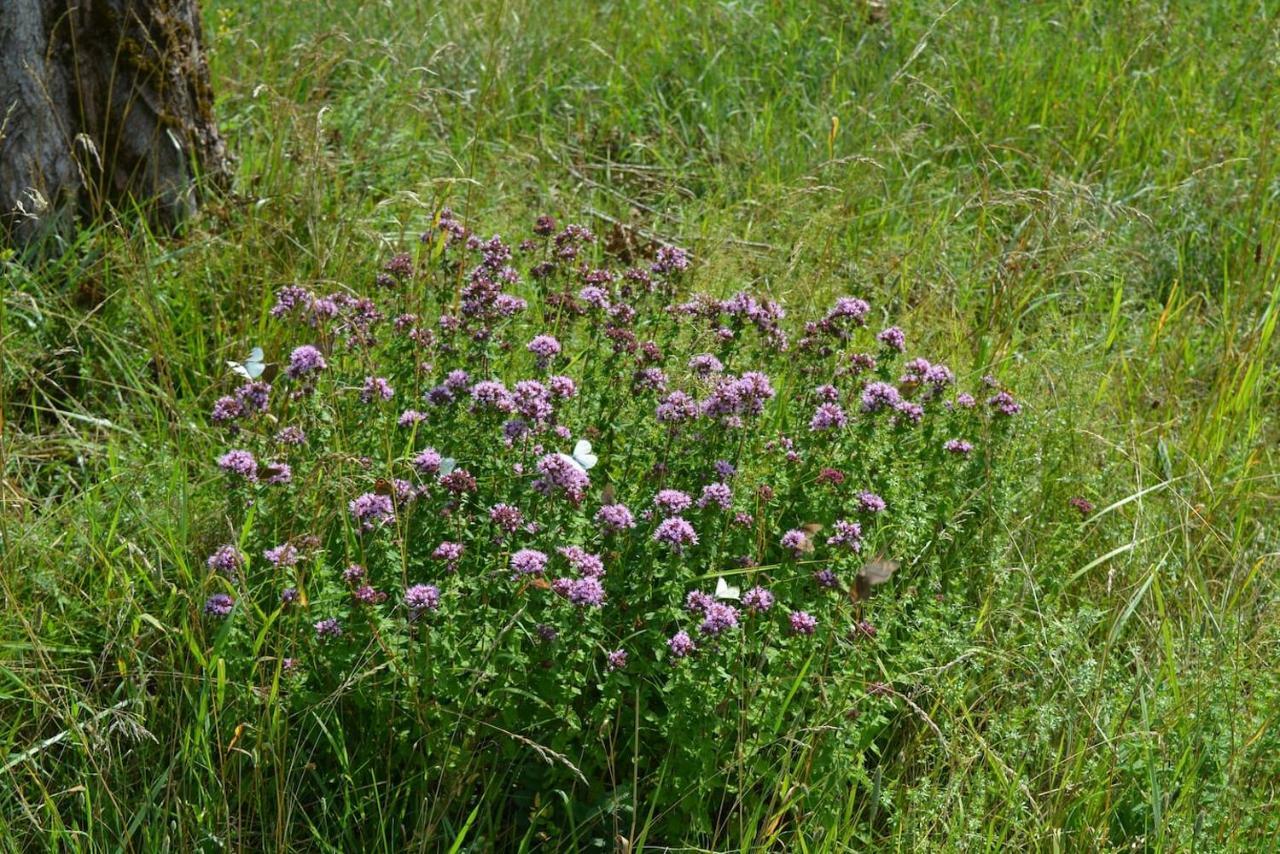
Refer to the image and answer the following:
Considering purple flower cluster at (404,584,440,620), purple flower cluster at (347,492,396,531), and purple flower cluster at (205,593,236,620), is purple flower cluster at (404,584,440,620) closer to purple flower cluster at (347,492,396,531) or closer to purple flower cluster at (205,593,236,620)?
purple flower cluster at (347,492,396,531)

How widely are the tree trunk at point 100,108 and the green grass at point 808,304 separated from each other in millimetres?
184

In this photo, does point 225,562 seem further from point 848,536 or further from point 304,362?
point 848,536

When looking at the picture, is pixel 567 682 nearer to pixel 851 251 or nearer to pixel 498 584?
pixel 498 584

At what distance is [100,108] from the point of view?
447cm

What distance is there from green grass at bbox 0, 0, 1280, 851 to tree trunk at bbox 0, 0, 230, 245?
0.18 metres

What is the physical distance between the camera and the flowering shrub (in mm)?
2613

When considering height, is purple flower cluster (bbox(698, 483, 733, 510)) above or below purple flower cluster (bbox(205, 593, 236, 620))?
above

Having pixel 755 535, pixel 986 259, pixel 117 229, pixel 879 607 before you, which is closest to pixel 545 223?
pixel 755 535

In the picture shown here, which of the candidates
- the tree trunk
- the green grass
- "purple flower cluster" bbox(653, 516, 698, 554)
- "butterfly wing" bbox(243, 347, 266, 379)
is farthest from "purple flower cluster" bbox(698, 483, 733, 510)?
the tree trunk

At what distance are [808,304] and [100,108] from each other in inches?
101

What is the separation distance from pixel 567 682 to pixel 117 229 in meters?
2.73

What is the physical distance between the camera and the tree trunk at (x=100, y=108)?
14.0ft

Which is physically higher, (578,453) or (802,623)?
(578,453)

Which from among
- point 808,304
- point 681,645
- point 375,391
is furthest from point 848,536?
point 808,304
